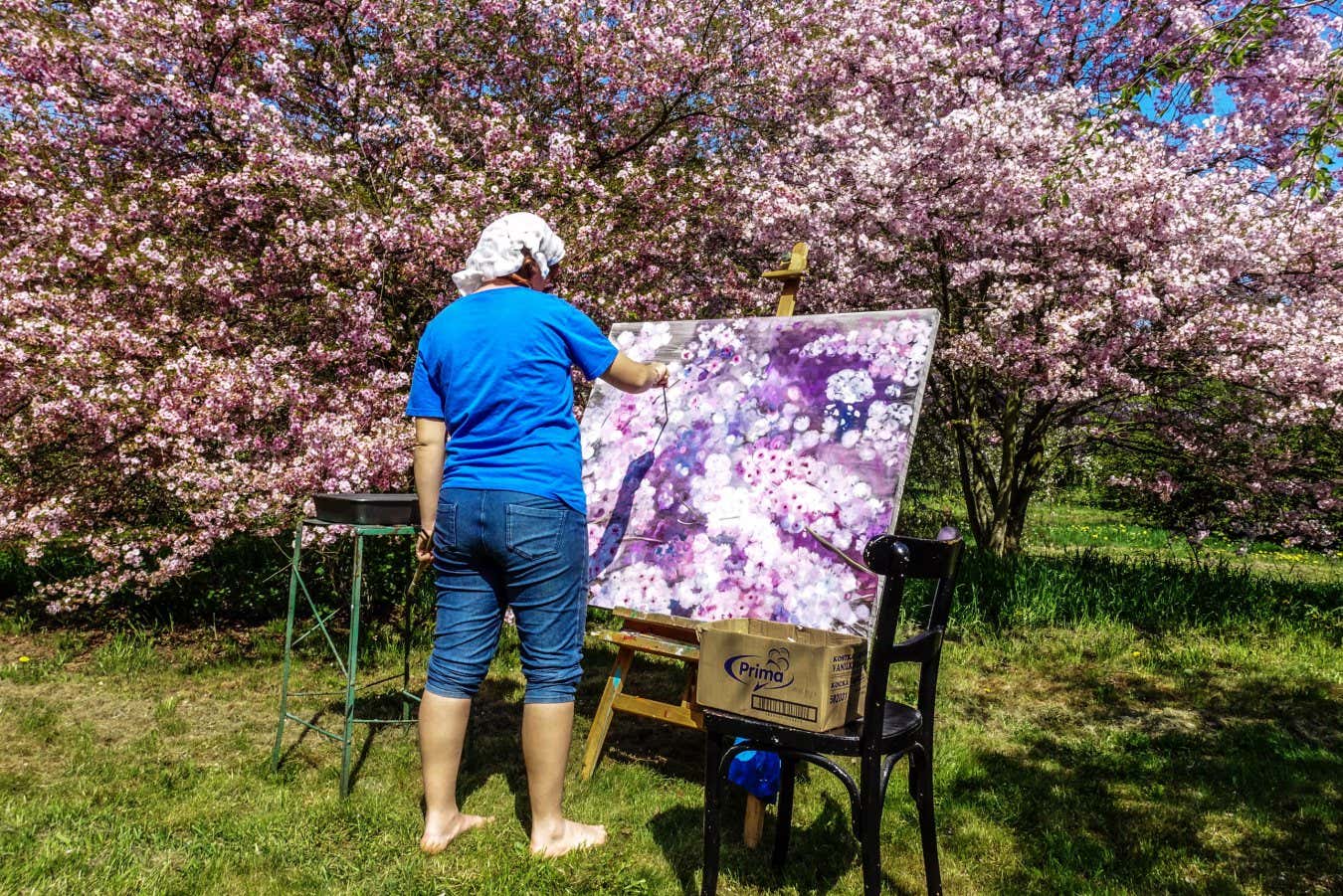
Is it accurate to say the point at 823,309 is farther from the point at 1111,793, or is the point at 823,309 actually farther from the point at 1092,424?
the point at 1111,793

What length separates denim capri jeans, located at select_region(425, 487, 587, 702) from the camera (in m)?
2.43

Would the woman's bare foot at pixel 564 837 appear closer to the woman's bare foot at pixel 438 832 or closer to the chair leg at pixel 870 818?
the woman's bare foot at pixel 438 832

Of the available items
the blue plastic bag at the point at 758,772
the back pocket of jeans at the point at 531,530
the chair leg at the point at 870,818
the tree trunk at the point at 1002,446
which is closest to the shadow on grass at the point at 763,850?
the blue plastic bag at the point at 758,772

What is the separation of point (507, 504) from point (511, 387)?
1.10 ft

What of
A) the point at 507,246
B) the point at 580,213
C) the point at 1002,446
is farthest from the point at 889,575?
the point at 1002,446

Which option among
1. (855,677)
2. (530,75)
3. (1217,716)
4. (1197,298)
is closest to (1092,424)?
(1197,298)

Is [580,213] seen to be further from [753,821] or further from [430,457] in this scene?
[753,821]

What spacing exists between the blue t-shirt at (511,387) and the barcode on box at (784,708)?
0.76 m

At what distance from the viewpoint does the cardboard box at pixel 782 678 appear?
2.08 meters

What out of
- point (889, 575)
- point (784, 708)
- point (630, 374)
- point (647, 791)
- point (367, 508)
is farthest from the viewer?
point (647, 791)

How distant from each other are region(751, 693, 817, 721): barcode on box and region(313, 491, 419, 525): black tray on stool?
1.50 meters

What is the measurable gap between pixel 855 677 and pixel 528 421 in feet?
3.70

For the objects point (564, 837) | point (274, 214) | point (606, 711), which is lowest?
point (564, 837)

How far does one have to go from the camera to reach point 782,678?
2133mm
